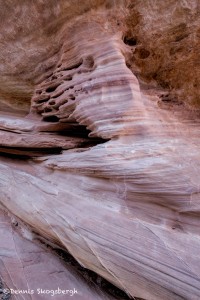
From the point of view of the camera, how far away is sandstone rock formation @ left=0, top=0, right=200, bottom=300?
227 cm

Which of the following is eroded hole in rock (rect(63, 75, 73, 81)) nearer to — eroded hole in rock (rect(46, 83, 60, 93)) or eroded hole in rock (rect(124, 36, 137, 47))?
eroded hole in rock (rect(46, 83, 60, 93))

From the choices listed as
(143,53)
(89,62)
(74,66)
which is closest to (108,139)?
(89,62)

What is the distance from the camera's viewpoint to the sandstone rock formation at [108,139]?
2.27m

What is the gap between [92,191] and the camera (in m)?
2.68

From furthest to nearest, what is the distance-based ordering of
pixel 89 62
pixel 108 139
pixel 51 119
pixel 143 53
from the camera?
1. pixel 51 119
2. pixel 143 53
3. pixel 89 62
4. pixel 108 139

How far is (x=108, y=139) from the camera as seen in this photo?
2.77m

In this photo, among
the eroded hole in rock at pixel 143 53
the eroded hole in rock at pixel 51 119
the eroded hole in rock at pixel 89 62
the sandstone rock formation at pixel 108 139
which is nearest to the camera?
the sandstone rock formation at pixel 108 139

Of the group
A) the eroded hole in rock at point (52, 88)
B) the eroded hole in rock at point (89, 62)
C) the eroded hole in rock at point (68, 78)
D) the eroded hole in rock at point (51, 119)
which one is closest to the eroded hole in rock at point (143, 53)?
the eroded hole in rock at point (89, 62)

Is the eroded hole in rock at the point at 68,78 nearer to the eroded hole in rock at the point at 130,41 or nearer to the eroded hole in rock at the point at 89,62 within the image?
the eroded hole in rock at the point at 89,62

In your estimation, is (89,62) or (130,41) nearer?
(89,62)

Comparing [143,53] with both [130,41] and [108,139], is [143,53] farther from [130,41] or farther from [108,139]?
Answer: [108,139]

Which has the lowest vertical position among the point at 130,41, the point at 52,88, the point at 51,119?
the point at 51,119

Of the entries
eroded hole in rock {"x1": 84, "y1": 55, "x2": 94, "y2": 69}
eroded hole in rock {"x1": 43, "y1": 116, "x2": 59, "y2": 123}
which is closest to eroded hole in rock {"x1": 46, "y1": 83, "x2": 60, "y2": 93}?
eroded hole in rock {"x1": 43, "y1": 116, "x2": 59, "y2": 123}

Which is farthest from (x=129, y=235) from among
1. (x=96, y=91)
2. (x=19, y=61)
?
(x=19, y=61)
